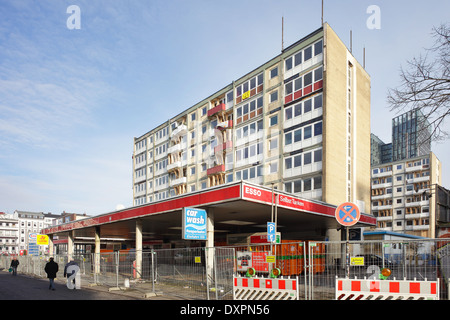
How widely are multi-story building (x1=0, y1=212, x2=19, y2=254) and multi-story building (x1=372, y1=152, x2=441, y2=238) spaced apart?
112 meters

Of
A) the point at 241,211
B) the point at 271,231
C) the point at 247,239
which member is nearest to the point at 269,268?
the point at 271,231

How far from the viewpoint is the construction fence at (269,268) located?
10164 millimetres

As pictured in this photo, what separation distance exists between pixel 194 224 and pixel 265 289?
10.5 meters

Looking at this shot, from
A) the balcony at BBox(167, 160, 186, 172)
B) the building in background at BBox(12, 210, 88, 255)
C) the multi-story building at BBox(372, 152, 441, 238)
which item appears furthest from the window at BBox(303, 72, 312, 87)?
the building in background at BBox(12, 210, 88, 255)

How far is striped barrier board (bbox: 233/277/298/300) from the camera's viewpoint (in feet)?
33.3

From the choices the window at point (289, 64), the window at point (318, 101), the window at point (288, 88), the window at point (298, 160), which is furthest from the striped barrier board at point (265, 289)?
the window at point (289, 64)

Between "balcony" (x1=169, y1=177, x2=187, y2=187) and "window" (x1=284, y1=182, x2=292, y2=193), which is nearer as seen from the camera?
"window" (x1=284, y1=182, x2=292, y2=193)

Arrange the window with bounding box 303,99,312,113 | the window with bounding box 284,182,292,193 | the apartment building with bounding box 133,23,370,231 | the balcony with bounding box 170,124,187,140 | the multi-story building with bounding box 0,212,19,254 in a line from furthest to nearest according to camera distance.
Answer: the multi-story building with bounding box 0,212,19,254
the balcony with bounding box 170,124,187,140
the window with bounding box 284,182,292,193
the window with bounding box 303,99,312,113
the apartment building with bounding box 133,23,370,231

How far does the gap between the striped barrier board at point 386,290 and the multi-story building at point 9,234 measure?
133708mm

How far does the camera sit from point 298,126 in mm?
37375

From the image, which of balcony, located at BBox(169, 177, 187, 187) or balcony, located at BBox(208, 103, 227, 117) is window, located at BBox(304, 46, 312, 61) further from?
balcony, located at BBox(169, 177, 187, 187)

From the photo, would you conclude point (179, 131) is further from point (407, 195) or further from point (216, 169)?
point (407, 195)

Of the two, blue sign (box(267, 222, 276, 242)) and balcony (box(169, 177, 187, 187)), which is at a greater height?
balcony (box(169, 177, 187, 187))
